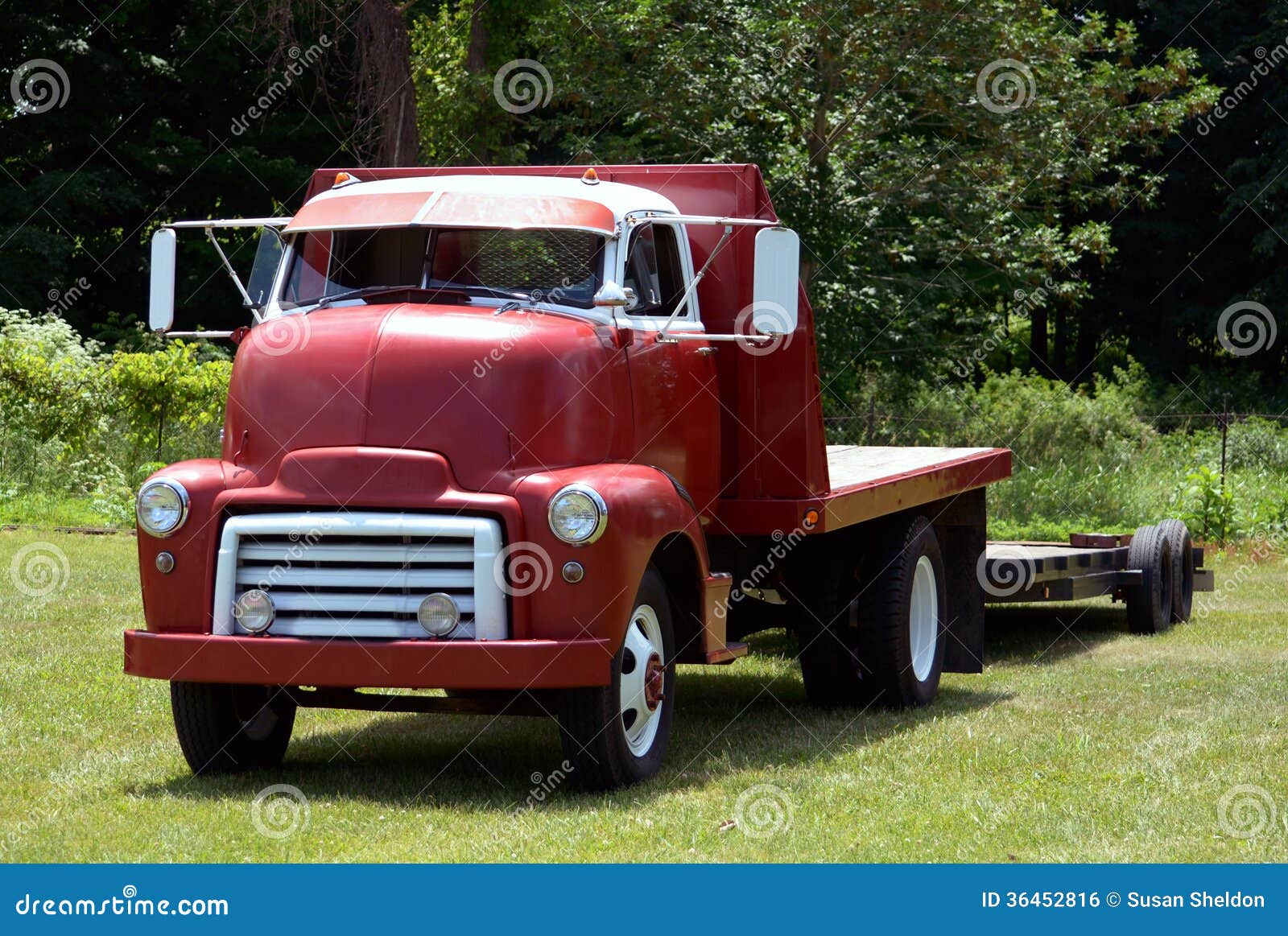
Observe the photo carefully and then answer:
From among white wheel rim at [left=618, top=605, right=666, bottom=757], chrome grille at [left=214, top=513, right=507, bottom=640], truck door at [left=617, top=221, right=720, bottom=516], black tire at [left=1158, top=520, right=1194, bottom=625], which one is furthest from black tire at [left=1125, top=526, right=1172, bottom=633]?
chrome grille at [left=214, top=513, right=507, bottom=640]

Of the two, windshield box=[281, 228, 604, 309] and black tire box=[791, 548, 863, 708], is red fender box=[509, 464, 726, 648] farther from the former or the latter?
black tire box=[791, 548, 863, 708]

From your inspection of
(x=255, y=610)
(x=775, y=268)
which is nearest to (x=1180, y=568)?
(x=775, y=268)

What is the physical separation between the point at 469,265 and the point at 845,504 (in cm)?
230

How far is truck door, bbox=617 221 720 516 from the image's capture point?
7418 mm

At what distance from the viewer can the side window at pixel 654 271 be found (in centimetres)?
765

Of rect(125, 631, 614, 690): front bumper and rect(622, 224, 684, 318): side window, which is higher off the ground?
rect(622, 224, 684, 318): side window

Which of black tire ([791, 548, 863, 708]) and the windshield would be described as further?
black tire ([791, 548, 863, 708])

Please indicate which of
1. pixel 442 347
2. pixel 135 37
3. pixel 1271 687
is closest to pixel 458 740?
pixel 442 347

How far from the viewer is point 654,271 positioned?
787cm

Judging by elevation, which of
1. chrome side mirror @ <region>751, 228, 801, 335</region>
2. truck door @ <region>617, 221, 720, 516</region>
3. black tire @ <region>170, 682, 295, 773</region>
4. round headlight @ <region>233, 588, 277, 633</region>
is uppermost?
chrome side mirror @ <region>751, 228, 801, 335</region>

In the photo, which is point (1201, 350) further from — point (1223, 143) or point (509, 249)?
point (509, 249)

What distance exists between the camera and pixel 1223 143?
35.5 meters

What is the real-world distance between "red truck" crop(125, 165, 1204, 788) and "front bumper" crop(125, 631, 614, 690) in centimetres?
1

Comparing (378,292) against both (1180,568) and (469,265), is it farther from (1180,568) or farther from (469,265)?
(1180,568)
